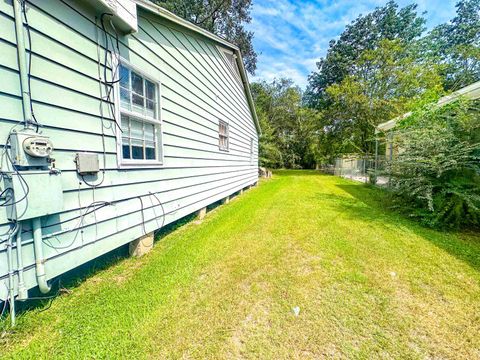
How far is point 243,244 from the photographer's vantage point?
11.2 ft

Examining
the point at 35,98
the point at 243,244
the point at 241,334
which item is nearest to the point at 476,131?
the point at 243,244

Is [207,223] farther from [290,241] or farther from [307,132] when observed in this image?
[307,132]

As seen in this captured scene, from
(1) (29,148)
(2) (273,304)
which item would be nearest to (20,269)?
(1) (29,148)

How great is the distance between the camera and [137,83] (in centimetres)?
300

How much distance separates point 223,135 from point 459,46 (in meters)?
28.2

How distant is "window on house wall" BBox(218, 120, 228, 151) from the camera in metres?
6.17

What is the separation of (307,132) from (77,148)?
28.2 meters

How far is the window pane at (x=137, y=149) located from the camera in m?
2.97

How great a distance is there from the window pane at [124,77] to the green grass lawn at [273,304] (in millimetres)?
2378

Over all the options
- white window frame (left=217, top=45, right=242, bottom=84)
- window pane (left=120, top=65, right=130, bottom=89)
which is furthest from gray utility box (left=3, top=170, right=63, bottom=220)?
white window frame (left=217, top=45, right=242, bottom=84)

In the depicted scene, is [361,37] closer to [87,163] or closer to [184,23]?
[184,23]

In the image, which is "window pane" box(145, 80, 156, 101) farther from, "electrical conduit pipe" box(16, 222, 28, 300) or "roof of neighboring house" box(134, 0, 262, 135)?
"electrical conduit pipe" box(16, 222, 28, 300)

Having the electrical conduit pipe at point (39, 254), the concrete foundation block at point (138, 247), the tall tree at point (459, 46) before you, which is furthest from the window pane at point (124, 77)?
the tall tree at point (459, 46)

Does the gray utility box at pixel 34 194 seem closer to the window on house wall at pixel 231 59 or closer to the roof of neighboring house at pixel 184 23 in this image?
the roof of neighboring house at pixel 184 23
